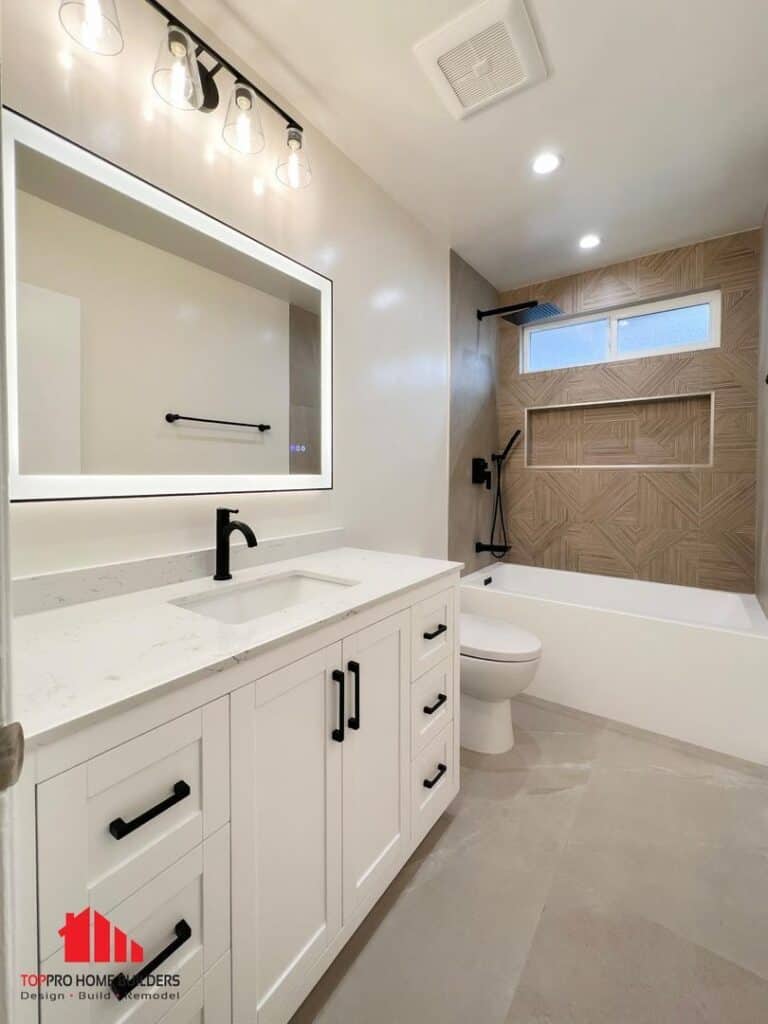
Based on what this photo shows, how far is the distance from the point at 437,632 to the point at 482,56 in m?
1.87

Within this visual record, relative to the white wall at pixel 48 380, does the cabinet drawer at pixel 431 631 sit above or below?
below

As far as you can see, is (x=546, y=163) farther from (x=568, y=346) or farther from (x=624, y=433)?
(x=624, y=433)

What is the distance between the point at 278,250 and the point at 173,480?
911mm

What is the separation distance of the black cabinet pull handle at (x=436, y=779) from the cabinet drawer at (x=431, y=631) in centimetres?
36

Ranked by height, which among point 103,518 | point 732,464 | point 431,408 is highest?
point 431,408

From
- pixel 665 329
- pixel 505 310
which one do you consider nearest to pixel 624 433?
pixel 665 329

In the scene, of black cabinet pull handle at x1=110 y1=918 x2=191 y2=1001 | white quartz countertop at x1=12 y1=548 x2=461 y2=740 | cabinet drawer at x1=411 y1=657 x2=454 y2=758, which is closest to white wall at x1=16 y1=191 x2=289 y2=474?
white quartz countertop at x1=12 y1=548 x2=461 y2=740

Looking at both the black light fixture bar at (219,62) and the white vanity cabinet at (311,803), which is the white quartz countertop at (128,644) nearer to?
the white vanity cabinet at (311,803)

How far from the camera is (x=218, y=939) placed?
0.86 m

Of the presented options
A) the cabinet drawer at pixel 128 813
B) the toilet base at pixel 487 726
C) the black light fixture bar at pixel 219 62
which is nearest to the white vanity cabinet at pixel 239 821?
the cabinet drawer at pixel 128 813

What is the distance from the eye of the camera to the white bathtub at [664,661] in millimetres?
2004

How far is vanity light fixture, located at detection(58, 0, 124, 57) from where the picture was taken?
1133 millimetres

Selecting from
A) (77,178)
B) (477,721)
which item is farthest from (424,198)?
(477,721)

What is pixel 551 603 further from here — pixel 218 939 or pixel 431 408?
pixel 218 939
